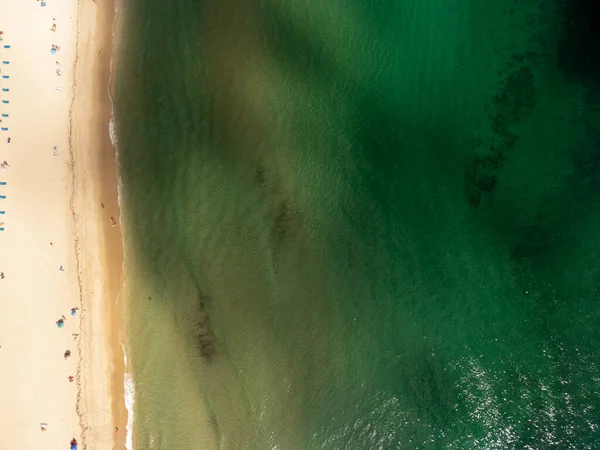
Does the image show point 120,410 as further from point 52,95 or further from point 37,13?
point 37,13

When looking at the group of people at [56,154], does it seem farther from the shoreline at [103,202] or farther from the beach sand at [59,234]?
the shoreline at [103,202]

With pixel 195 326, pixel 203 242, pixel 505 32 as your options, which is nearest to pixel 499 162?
pixel 505 32

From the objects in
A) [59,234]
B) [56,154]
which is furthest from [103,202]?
[56,154]

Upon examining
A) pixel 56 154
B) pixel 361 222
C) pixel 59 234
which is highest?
pixel 361 222

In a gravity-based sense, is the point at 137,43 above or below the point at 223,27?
below

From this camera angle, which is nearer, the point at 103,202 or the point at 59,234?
the point at 59,234

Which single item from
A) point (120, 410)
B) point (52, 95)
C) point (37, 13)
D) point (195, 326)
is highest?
point (37, 13)

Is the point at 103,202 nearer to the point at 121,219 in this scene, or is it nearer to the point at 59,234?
the point at 121,219

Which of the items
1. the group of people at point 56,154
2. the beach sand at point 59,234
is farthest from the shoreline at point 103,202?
the group of people at point 56,154

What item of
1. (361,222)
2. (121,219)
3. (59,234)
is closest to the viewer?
(361,222)
